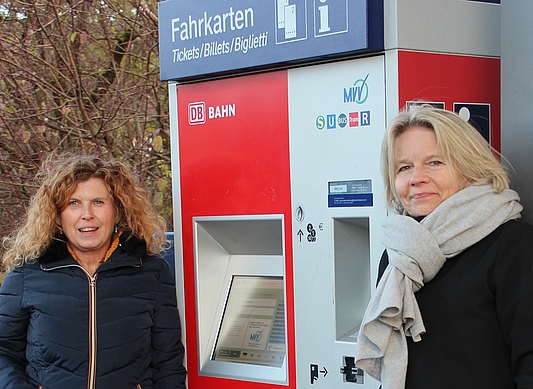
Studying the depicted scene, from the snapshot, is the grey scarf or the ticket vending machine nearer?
the grey scarf

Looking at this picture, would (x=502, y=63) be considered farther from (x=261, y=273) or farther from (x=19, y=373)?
(x=19, y=373)

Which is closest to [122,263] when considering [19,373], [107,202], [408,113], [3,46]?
[107,202]

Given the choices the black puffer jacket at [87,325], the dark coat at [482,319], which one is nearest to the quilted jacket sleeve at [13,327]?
the black puffer jacket at [87,325]

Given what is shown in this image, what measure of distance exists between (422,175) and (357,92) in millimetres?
622

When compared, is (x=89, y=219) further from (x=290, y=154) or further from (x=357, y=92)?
(x=357, y=92)

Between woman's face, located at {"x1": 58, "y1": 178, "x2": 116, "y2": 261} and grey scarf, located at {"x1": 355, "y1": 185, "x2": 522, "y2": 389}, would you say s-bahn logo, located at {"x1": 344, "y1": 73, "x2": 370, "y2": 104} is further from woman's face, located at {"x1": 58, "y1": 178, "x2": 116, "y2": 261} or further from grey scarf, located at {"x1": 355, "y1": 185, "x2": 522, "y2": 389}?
woman's face, located at {"x1": 58, "y1": 178, "x2": 116, "y2": 261}

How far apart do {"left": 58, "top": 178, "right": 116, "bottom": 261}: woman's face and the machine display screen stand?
2.01 ft

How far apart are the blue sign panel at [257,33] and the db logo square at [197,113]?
113 millimetres

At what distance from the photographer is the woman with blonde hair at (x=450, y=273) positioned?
5.87ft

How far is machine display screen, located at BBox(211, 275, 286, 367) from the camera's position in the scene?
2928 mm

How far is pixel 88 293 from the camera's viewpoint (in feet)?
8.55

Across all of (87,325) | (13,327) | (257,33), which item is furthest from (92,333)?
(257,33)

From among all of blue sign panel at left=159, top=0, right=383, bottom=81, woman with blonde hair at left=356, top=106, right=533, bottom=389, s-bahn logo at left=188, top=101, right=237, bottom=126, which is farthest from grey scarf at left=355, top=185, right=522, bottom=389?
s-bahn logo at left=188, top=101, right=237, bottom=126

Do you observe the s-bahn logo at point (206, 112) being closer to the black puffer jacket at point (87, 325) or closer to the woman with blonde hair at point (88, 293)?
the woman with blonde hair at point (88, 293)
